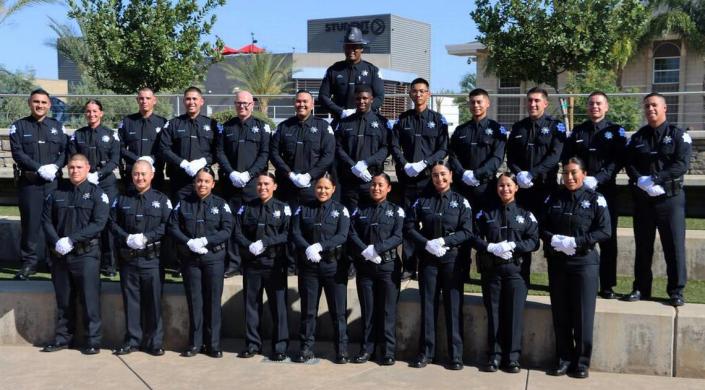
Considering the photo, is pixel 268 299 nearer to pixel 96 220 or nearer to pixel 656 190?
pixel 96 220

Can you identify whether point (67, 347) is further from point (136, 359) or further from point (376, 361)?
point (376, 361)

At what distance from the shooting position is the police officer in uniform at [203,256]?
23.1 feet

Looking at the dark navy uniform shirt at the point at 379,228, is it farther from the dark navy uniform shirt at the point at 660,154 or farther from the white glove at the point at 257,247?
the dark navy uniform shirt at the point at 660,154

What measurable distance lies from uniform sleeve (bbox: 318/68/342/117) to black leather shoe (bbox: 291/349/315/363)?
268 centimetres

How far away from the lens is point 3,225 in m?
9.87

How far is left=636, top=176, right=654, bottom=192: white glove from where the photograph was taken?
22.2 feet

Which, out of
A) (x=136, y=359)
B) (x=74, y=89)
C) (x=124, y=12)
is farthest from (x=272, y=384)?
(x=74, y=89)

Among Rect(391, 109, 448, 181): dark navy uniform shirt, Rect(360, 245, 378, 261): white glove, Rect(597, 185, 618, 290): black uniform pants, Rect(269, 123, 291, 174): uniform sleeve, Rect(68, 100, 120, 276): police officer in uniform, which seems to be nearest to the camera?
Rect(360, 245, 378, 261): white glove

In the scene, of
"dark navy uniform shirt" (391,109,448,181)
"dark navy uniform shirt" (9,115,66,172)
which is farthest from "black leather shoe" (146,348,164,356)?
"dark navy uniform shirt" (391,109,448,181)

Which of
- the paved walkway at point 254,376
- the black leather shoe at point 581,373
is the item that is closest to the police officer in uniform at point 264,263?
the paved walkway at point 254,376

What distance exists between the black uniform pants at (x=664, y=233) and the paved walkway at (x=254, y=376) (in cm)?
95

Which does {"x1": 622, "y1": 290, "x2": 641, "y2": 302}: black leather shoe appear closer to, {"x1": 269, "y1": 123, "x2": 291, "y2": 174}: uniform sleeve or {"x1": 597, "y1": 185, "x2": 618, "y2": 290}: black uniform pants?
{"x1": 597, "y1": 185, "x2": 618, "y2": 290}: black uniform pants

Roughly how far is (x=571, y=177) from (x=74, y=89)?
32034 millimetres

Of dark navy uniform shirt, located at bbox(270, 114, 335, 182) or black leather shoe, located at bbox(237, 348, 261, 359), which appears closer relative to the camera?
black leather shoe, located at bbox(237, 348, 261, 359)
